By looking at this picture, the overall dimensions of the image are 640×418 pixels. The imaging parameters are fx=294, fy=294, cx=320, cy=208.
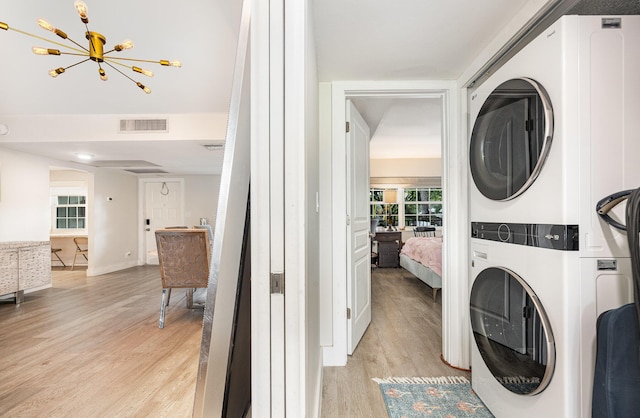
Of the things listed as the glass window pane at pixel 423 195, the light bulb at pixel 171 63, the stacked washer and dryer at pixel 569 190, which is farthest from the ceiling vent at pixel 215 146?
the glass window pane at pixel 423 195

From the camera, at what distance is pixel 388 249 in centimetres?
616

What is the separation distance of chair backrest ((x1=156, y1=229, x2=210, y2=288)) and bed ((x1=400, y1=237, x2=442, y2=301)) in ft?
8.92

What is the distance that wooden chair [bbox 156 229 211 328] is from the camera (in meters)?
3.06

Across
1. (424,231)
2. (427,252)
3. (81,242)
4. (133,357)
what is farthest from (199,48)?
(81,242)

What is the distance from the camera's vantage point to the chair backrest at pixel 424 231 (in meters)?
6.55

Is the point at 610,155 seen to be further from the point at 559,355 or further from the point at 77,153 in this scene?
the point at 77,153

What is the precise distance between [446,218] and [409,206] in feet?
16.4

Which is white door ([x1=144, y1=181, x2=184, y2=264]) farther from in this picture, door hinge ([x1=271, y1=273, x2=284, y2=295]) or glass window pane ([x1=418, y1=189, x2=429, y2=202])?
door hinge ([x1=271, y1=273, x2=284, y2=295])

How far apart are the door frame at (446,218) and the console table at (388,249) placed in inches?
153

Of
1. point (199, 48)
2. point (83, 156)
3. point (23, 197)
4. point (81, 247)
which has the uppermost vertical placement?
point (199, 48)

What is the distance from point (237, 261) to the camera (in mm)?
1161

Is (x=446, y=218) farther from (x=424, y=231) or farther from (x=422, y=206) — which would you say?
(x=422, y=206)

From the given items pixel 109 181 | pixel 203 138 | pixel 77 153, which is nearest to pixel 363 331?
pixel 203 138

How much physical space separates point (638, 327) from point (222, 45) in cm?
311
